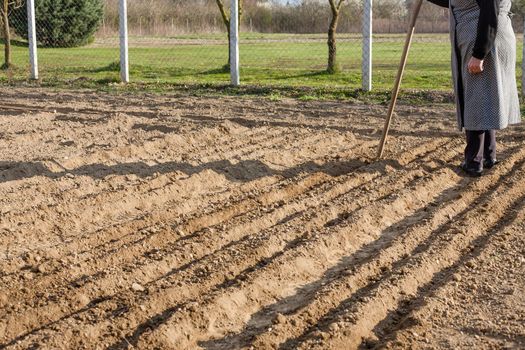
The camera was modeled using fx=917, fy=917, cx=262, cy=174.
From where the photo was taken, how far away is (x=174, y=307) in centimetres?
457

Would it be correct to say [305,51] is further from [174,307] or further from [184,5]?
[174,307]

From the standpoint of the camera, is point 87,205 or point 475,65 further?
point 475,65

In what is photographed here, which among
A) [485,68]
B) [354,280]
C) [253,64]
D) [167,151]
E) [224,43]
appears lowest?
[354,280]

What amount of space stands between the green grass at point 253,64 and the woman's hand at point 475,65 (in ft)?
19.5

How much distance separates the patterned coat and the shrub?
17.5 m

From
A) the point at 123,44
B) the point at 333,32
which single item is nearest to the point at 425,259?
the point at 333,32

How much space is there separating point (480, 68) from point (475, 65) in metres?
0.05

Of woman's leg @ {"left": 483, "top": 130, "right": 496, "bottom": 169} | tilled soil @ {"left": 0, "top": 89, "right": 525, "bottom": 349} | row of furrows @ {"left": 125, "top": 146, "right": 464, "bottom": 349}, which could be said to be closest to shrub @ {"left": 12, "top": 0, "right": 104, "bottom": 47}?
tilled soil @ {"left": 0, "top": 89, "right": 525, "bottom": 349}

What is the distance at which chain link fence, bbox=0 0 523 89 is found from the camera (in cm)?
1636

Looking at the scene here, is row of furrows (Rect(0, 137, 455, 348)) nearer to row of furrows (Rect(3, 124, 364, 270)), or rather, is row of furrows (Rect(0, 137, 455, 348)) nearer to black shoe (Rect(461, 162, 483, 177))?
black shoe (Rect(461, 162, 483, 177))

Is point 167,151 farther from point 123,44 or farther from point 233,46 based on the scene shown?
point 123,44

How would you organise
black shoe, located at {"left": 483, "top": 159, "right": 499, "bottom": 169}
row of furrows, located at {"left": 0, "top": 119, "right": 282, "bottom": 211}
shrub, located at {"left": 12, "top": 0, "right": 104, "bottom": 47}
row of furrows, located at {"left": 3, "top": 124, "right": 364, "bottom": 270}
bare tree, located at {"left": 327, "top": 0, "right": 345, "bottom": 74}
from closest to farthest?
row of furrows, located at {"left": 3, "top": 124, "right": 364, "bottom": 270}
row of furrows, located at {"left": 0, "top": 119, "right": 282, "bottom": 211}
black shoe, located at {"left": 483, "top": 159, "right": 499, "bottom": 169}
bare tree, located at {"left": 327, "top": 0, "right": 345, "bottom": 74}
shrub, located at {"left": 12, "top": 0, "right": 104, "bottom": 47}

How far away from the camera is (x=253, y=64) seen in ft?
69.6

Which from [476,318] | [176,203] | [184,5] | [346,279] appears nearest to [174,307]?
[346,279]
